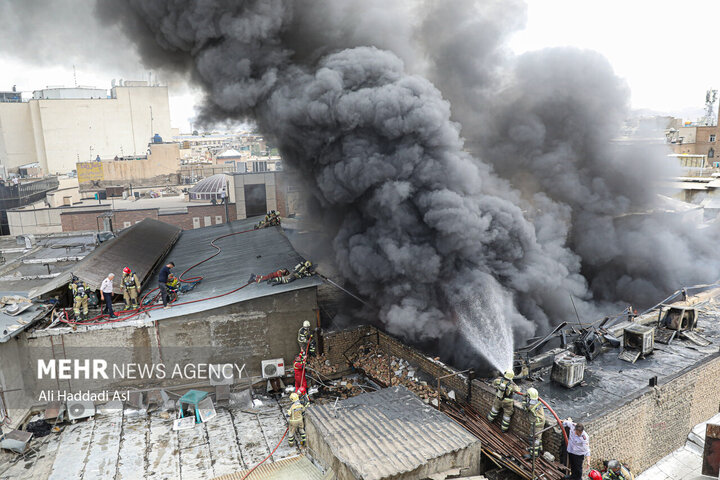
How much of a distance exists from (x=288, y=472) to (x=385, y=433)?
1823mm

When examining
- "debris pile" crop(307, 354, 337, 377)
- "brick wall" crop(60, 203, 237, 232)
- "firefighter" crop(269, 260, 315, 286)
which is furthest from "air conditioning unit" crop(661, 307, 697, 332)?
"brick wall" crop(60, 203, 237, 232)

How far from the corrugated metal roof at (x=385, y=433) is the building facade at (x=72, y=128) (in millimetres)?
56926

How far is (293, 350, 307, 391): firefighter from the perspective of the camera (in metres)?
12.7

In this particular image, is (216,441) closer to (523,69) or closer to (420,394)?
(420,394)

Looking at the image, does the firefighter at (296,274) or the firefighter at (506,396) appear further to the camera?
the firefighter at (296,274)

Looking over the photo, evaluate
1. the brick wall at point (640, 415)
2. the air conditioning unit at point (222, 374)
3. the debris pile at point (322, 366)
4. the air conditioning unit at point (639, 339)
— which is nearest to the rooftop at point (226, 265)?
the air conditioning unit at point (222, 374)

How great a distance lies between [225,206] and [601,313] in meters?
23.1

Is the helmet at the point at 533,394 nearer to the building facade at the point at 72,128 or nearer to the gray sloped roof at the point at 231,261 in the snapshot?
the gray sloped roof at the point at 231,261

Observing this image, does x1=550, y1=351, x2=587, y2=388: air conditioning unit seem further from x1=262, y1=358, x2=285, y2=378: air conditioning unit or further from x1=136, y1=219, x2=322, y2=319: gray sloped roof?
x1=262, y1=358, x2=285, y2=378: air conditioning unit

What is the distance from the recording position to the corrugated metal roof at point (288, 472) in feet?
27.9

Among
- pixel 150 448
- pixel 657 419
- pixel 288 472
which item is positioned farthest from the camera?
pixel 657 419

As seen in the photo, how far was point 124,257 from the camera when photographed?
1636cm

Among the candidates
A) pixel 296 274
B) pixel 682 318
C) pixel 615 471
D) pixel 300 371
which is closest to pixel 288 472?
pixel 300 371

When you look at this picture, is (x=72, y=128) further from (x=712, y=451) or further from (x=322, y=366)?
(x=712, y=451)
